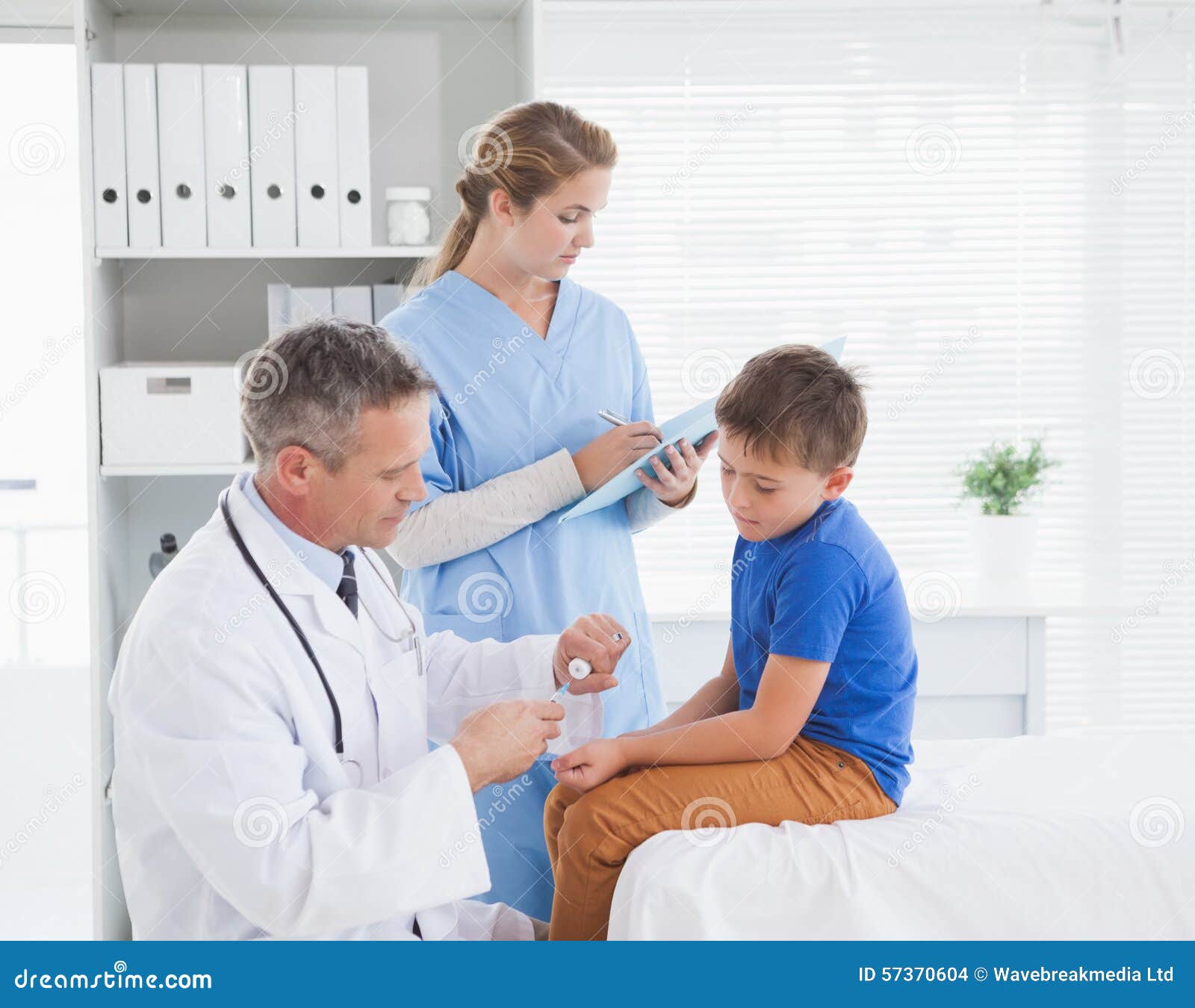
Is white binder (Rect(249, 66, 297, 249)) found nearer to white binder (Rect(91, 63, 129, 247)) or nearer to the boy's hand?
white binder (Rect(91, 63, 129, 247))

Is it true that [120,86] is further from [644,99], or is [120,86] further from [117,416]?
[644,99]

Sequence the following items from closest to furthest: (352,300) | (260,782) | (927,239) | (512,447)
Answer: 1. (260,782)
2. (512,447)
3. (352,300)
4. (927,239)

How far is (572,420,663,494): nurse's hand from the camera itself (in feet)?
Answer: 5.29

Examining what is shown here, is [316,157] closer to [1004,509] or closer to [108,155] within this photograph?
[108,155]

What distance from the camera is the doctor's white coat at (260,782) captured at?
1.00 m

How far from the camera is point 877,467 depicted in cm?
293

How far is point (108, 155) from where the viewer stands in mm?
2121

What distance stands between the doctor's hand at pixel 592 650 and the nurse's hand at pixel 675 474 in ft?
0.87

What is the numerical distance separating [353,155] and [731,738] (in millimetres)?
1441

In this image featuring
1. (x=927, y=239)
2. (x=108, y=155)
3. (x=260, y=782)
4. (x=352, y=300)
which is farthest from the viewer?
(x=927, y=239)

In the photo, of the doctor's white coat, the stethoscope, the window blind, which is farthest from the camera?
the window blind

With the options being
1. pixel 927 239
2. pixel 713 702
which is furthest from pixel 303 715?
pixel 927 239

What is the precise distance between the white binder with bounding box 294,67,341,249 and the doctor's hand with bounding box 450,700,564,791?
1308 millimetres

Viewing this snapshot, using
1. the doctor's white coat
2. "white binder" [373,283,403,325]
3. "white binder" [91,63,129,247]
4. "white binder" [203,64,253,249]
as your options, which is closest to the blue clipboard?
the doctor's white coat
